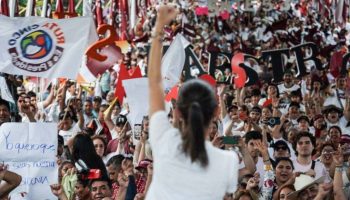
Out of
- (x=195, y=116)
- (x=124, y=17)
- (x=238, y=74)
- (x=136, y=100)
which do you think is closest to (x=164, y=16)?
(x=195, y=116)

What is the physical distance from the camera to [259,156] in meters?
9.77

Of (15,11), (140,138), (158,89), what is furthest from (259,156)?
(15,11)


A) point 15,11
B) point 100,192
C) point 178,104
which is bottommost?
point 100,192

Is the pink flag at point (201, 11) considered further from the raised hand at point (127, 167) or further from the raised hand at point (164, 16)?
the raised hand at point (164, 16)

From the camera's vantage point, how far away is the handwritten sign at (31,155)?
27.8 feet

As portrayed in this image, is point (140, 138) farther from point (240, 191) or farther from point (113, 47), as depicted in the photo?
point (113, 47)

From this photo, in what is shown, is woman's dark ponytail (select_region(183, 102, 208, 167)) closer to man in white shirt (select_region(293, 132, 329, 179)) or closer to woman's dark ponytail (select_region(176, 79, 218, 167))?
woman's dark ponytail (select_region(176, 79, 218, 167))

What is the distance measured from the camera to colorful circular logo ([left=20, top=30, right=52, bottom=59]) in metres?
10.9

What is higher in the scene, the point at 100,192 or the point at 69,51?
the point at 69,51

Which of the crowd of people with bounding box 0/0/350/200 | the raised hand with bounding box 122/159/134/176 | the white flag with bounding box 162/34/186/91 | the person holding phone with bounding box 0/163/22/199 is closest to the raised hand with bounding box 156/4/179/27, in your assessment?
the crowd of people with bounding box 0/0/350/200

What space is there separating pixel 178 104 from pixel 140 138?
5.61 m

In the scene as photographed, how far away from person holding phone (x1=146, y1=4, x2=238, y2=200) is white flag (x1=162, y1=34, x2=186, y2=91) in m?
8.29

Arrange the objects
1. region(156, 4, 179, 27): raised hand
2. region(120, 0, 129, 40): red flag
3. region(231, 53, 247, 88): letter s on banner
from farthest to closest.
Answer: region(120, 0, 129, 40): red flag → region(231, 53, 247, 88): letter s on banner → region(156, 4, 179, 27): raised hand

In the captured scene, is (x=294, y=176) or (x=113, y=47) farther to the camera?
(x=113, y=47)
